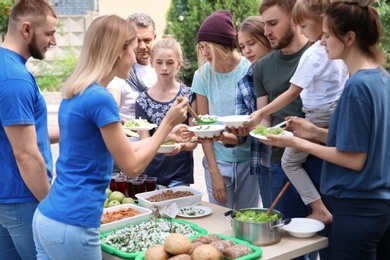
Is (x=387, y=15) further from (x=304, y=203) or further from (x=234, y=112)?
(x=304, y=203)

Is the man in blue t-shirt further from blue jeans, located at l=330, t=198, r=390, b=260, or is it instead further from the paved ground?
the paved ground

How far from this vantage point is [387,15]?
4562 mm

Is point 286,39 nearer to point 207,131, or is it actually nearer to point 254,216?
point 207,131

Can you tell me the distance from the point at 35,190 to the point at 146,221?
61 cm

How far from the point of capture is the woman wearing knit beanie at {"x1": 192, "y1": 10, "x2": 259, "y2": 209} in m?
3.27

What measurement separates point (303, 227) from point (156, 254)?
736 millimetres

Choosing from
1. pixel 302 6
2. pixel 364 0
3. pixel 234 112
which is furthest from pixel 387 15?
pixel 364 0

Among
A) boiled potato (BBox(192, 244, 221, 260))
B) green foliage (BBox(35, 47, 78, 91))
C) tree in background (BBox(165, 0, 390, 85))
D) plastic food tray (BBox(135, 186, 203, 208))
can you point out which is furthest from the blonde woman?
green foliage (BBox(35, 47, 78, 91))

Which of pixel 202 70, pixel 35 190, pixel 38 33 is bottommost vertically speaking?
pixel 35 190

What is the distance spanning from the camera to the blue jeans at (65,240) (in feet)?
6.54

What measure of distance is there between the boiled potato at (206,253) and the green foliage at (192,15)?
7.73 m

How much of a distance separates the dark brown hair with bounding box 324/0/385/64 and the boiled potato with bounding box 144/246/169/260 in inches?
45.1

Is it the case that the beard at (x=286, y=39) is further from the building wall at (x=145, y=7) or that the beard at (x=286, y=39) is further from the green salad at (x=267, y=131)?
the building wall at (x=145, y=7)

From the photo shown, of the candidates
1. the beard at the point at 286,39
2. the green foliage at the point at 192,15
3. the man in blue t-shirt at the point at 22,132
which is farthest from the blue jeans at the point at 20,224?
the green foliage at the point at 192,15
